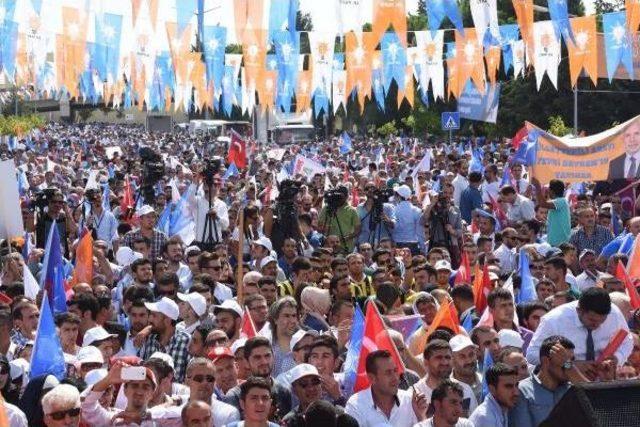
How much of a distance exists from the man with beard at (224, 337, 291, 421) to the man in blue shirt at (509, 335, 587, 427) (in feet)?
4.22

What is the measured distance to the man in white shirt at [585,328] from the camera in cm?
824

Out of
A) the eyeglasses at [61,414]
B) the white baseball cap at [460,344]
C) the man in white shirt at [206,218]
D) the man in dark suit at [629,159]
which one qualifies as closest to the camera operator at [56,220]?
the man in white shirt at [206,218]

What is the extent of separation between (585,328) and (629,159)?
9.06 metres

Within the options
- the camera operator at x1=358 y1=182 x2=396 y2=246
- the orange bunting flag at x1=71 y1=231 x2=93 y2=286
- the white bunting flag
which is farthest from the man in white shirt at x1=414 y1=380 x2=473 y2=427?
the white bunting flag

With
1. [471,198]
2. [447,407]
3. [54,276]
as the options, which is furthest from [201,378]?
[471,198]

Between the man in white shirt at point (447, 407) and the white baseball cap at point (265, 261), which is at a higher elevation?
the man in white shirt at point (447, 407)

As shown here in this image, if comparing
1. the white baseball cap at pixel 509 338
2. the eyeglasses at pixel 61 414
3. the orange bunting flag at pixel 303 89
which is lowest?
the white baseball cap at pixel 509 338

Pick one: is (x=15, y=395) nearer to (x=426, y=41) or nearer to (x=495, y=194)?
(x=495, y=194)

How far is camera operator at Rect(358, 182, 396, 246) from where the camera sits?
1670 cm

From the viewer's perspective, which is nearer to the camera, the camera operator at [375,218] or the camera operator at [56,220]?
the camera operator at [56,220]

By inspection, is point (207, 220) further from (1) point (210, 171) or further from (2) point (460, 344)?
(2) point (460, 344)

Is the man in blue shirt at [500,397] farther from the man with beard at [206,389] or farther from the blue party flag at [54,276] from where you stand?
the blue party flag at [54,276]

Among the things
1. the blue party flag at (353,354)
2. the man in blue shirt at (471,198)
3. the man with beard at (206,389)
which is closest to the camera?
the man with beard at (206,389)

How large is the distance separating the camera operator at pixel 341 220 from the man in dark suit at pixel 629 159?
3436 millimetres
